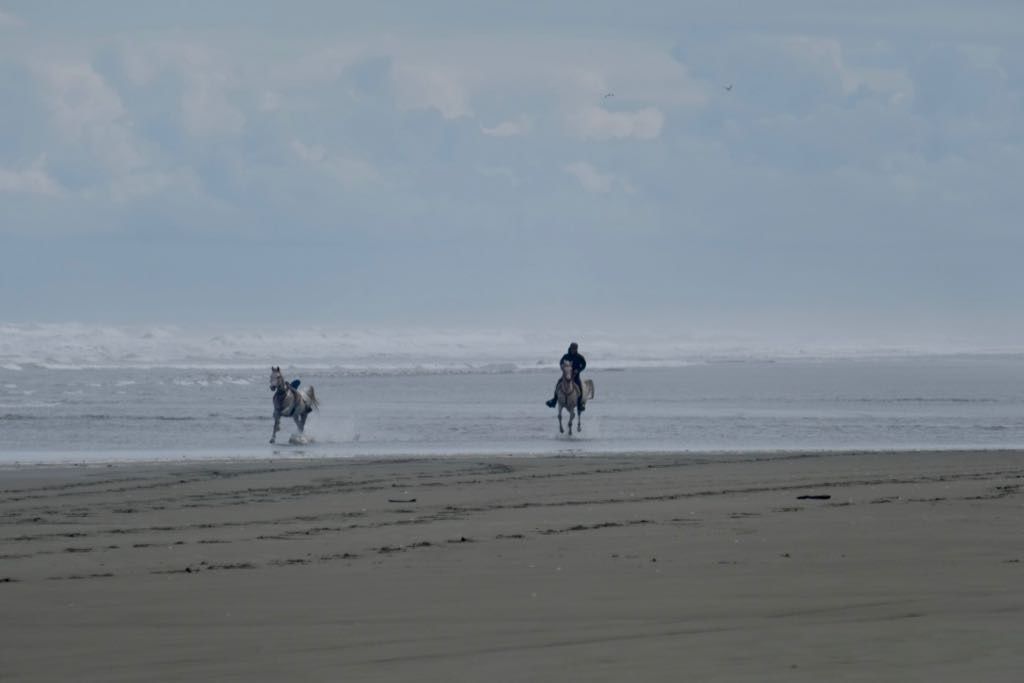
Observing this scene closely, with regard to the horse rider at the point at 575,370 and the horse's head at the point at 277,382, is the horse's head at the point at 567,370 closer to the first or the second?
the horse rider at the point at 575,370

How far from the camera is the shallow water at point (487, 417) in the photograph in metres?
24.5

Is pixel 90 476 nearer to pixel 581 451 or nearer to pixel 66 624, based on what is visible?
pixel 581 451

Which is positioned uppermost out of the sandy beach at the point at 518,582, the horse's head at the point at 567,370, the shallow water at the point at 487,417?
the horse's head at the point at 567,370

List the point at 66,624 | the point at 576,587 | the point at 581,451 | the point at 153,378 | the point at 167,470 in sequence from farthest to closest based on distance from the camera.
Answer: the point at 153,378 < the point at 581,451 < the point at 167,470 < the point at 576,587 < the point at 66,624

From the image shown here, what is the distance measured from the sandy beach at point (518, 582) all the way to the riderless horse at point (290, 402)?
10.9 meters

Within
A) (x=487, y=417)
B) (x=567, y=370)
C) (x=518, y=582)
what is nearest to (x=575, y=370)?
(x=567, y=370)

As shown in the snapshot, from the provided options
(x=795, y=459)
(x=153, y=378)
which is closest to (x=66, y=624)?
(x=795, y=459)

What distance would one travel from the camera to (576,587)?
350 inches

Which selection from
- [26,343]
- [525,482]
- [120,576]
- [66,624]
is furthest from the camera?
[26,343]

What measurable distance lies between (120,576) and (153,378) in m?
48.6

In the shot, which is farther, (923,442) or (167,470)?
(923,442)

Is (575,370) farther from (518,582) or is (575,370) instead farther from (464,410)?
(518,582)

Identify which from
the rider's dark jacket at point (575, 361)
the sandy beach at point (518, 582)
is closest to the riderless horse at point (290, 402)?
the rider's dark jacket at point (575, 361)

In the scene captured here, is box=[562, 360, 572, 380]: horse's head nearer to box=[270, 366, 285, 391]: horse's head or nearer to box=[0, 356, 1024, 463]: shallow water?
box=[0, 356, 1024, 463]: shallow water
